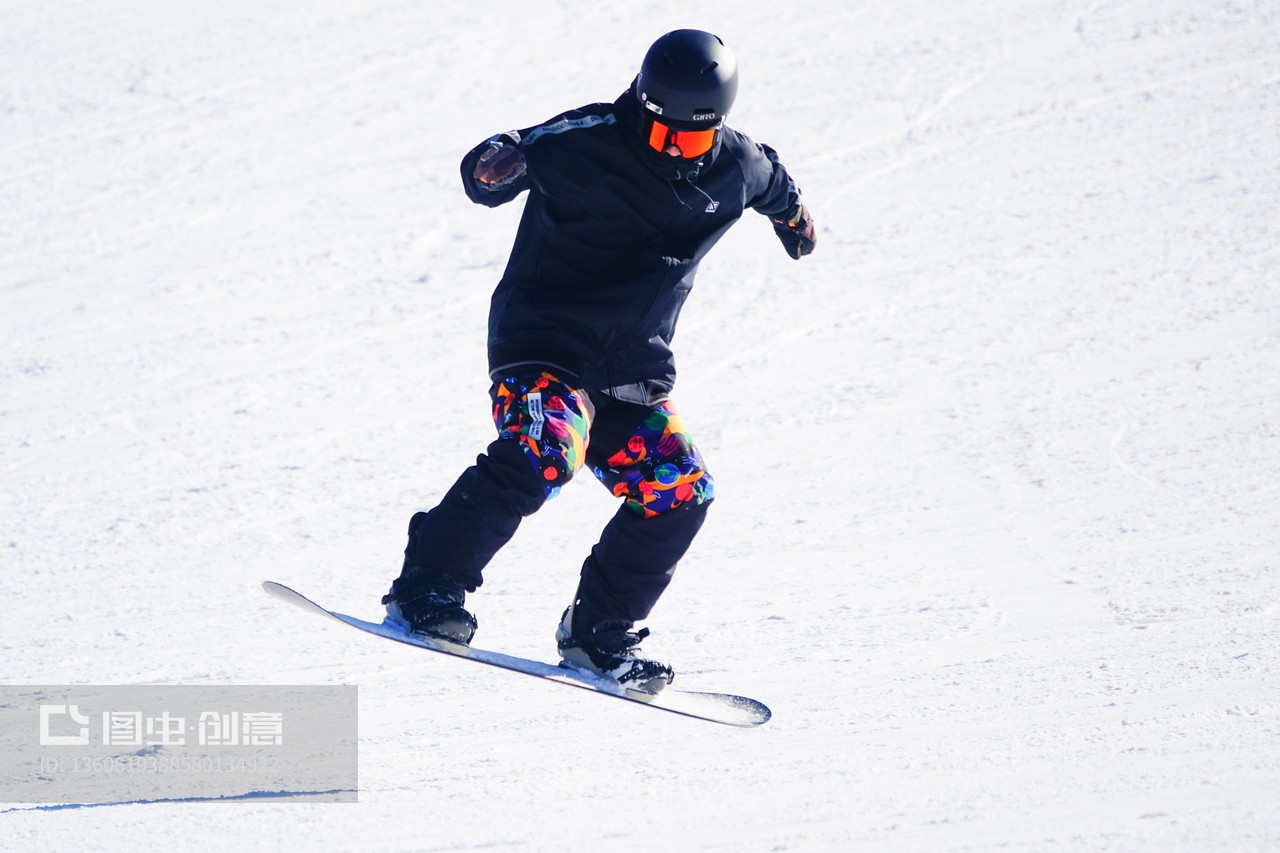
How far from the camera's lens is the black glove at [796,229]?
13.9 feet

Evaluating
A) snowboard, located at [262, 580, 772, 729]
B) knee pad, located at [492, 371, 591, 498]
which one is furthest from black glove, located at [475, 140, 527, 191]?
snowboard, located at [262, 580, 772, 729]

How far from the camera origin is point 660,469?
3869mm

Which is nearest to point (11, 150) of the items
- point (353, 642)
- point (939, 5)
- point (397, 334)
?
point (397, 334)

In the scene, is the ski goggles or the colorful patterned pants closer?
the ski goggles

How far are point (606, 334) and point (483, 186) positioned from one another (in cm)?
54

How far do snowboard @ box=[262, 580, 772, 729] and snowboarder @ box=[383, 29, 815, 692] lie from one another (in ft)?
0.15

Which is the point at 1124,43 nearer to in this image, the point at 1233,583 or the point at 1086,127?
the point at 1086,127

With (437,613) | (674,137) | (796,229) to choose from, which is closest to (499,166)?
(674,137)

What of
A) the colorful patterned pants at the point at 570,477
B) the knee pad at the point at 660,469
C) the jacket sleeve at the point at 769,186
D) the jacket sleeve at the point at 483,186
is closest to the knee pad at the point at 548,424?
the colorful patterned pants at the point at 570,477

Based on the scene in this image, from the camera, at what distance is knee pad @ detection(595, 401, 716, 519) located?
3871 millimetres

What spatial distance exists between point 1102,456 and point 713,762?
9.25 feet

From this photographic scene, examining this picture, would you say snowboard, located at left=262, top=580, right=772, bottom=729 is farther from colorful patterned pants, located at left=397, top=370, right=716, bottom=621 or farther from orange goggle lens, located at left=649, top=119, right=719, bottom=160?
orange goggle lens, located at left=649, top=119, right=719, bottom=160

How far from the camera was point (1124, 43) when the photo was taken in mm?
9898

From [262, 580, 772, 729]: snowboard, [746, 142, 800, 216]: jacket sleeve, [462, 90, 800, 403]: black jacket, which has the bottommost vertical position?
[262, 580, 772, 729]: snowboard
